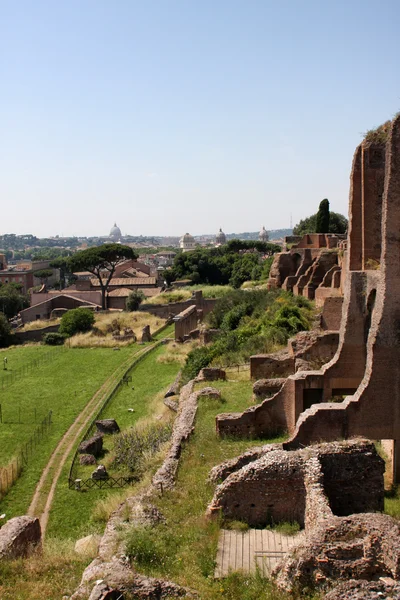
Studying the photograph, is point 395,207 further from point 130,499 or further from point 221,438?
point 130,499

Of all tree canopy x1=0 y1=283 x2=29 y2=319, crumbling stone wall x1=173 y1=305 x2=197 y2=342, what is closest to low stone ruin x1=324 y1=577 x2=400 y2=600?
crumbling stone wall x1=173 y1=305 x2=197 y2=342

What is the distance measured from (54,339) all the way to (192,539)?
31.8 metres

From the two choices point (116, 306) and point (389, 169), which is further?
point (116, 306)

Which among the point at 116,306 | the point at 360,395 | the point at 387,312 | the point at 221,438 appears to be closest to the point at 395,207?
the point at 387,312

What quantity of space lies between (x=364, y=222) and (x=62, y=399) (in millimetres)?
14131

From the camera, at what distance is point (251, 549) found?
8.00 metres

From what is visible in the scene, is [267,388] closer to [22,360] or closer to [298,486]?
[298,486]

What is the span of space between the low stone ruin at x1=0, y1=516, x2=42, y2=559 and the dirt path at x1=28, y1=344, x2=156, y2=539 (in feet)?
8.76

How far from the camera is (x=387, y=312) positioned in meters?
10.8

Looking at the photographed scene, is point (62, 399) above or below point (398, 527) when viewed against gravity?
below

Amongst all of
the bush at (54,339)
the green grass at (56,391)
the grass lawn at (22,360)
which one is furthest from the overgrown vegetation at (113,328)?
the grass lawn at (22,360)

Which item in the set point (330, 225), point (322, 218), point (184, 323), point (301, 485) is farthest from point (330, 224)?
point (301, 485)

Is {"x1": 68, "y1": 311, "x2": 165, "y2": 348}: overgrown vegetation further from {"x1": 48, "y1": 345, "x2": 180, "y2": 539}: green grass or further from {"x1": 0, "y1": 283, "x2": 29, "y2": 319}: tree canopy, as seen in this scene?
{"x1": 0, "y1": 283, "x2": 29, "y2": 319}: tree canopy

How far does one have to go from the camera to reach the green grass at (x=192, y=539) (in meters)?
6.72
